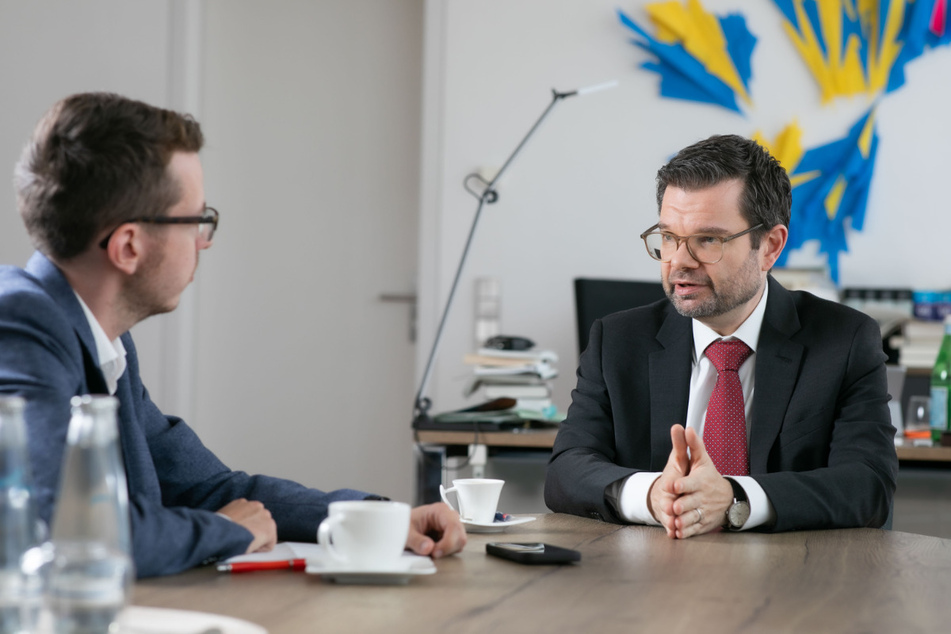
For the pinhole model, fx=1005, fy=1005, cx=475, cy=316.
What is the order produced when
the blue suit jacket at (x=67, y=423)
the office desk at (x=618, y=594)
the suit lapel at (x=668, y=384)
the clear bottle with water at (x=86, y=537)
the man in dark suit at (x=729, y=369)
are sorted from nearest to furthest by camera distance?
the clear bottle with water at (x=86, y=537) < the office desk at (x=618, y=594) < the blue suit jacket at (x=67, y=423) < the man in dark suit at (x=729, y=369) < the suit lapel at (x=668, y=384)

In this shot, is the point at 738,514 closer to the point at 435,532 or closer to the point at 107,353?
the point at 435,532

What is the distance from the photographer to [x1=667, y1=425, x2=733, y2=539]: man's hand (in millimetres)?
1360

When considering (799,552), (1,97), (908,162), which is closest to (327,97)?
(1,97)

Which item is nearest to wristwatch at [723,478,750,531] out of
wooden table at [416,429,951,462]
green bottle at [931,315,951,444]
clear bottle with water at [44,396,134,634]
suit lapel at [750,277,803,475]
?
suit lapel at [750,277,803,475]

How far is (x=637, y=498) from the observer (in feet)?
4.83

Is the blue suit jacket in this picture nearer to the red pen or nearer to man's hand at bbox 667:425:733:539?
the red pen

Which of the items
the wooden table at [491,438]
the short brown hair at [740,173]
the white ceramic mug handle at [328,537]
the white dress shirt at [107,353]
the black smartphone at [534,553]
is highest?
the short brown hair at [740,173]

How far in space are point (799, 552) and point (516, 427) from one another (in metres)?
1.62

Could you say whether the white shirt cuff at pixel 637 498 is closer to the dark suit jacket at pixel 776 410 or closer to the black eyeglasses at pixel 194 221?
the dark suit jacket at pixel 776 410

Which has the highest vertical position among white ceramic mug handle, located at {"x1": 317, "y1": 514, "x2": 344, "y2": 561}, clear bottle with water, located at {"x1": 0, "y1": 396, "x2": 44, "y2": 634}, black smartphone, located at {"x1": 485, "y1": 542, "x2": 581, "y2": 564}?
clear bottle with water, located at {"x1": 0, "y1": 396, "x2": 44, "y2": 634}

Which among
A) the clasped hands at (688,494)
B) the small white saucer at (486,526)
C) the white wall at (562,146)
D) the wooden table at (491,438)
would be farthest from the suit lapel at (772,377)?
the white wall at (562,146)

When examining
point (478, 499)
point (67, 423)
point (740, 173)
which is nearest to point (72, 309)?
point (67, 423)

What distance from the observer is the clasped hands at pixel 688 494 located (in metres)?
1.36

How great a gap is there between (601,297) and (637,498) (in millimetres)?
1805
